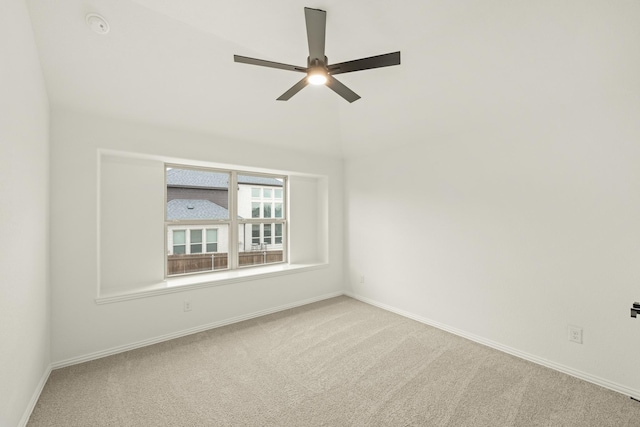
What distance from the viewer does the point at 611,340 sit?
2.18 m

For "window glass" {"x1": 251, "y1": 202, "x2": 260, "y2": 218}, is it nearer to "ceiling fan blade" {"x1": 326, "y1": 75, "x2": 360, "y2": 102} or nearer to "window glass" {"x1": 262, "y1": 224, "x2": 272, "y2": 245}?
"window glass" {"x1": 262, "y1": 224, "x2": 272, "y2": 245}

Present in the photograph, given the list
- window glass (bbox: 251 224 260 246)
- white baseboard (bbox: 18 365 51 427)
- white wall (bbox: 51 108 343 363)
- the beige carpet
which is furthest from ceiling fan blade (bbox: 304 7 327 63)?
white baseboard (bbox: 18 365 51 427)

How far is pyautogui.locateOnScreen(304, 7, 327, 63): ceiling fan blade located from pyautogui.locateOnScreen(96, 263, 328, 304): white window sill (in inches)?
108

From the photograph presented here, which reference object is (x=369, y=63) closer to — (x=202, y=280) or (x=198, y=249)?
(x=202, y=280)

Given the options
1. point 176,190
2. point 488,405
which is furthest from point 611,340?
point 176,190

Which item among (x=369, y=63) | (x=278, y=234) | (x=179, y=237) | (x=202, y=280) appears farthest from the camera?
(x=278, y=234)

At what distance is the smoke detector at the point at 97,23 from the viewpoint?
195cm

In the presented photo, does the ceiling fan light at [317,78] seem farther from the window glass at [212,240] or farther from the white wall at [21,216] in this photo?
the window glass at [212,240]

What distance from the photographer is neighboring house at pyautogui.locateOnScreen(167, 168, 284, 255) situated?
3504 millimetres

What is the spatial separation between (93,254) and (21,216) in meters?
0.98

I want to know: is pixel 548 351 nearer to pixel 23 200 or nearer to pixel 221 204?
pixel 221 204

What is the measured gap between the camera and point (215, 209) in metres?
3.81

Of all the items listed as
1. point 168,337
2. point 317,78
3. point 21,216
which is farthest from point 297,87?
point 168,337

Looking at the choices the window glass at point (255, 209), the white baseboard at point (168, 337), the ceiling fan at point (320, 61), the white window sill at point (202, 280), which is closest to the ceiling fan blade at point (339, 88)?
the ceiling fan at point (320, 61)
